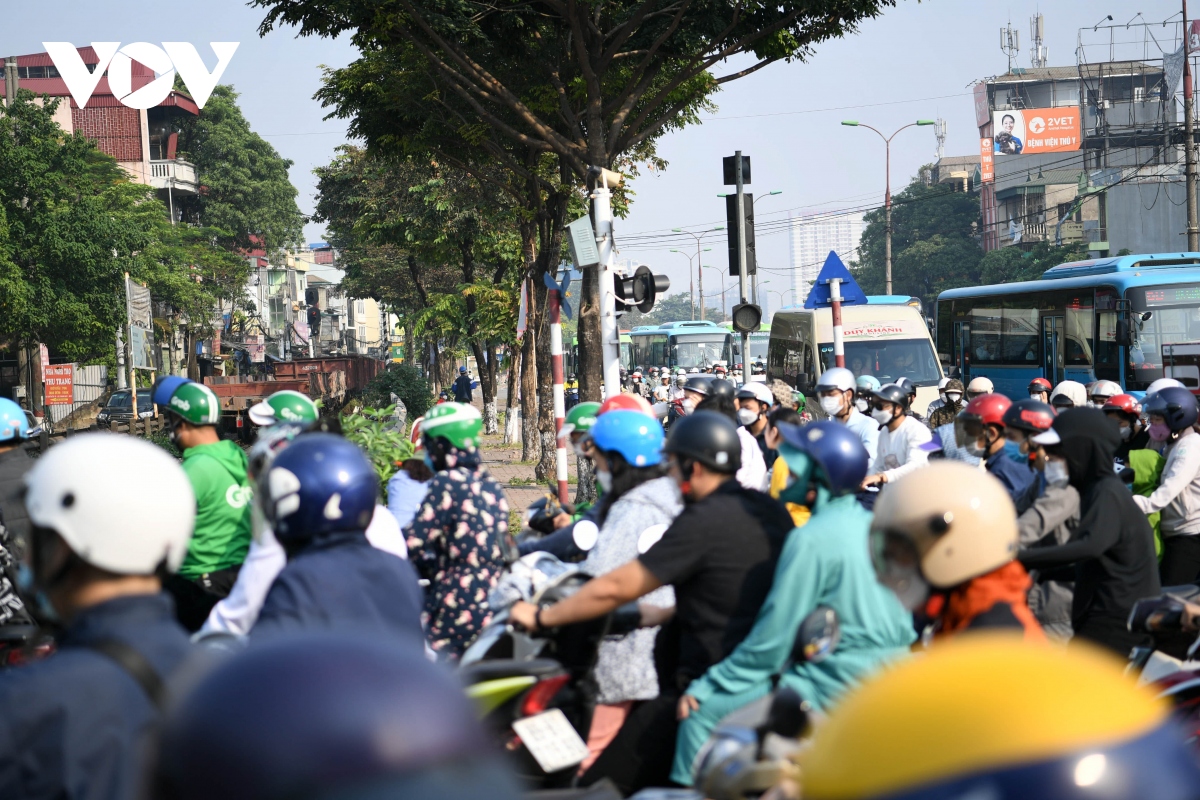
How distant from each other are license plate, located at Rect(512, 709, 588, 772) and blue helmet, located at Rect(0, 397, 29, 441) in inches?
159

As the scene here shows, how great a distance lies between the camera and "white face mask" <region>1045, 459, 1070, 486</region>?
18.7 ft

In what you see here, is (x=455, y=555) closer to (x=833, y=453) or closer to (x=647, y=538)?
(x=647, y=538)

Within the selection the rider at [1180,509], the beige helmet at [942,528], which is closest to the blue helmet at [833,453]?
the beige helmet at [942,528]

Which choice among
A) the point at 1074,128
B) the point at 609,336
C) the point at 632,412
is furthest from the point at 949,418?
the point at 1074,128

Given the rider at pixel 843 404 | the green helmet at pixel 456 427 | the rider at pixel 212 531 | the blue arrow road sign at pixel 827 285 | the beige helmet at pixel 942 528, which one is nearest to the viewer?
the beige helmet at pixel 942 528

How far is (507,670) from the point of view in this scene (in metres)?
3.64

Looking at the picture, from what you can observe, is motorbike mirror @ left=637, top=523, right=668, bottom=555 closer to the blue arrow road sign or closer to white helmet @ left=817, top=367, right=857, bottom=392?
white helmet @ left=817, top=367, right=857, bottom=392

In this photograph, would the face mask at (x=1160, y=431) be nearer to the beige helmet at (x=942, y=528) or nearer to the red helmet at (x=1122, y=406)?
the red helmet at (x=1122, y=406)

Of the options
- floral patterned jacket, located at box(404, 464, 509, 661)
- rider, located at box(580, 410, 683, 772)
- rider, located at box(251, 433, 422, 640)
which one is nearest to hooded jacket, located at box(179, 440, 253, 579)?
floral patterned jacket, located at box(404, 464, 509, 661)

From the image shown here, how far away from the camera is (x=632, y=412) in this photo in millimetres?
4973

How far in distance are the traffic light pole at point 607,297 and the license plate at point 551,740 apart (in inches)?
288

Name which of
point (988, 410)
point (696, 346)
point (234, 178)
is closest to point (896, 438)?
point (988, 410)

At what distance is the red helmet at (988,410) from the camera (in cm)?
727

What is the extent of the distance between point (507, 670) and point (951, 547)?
1.40m
